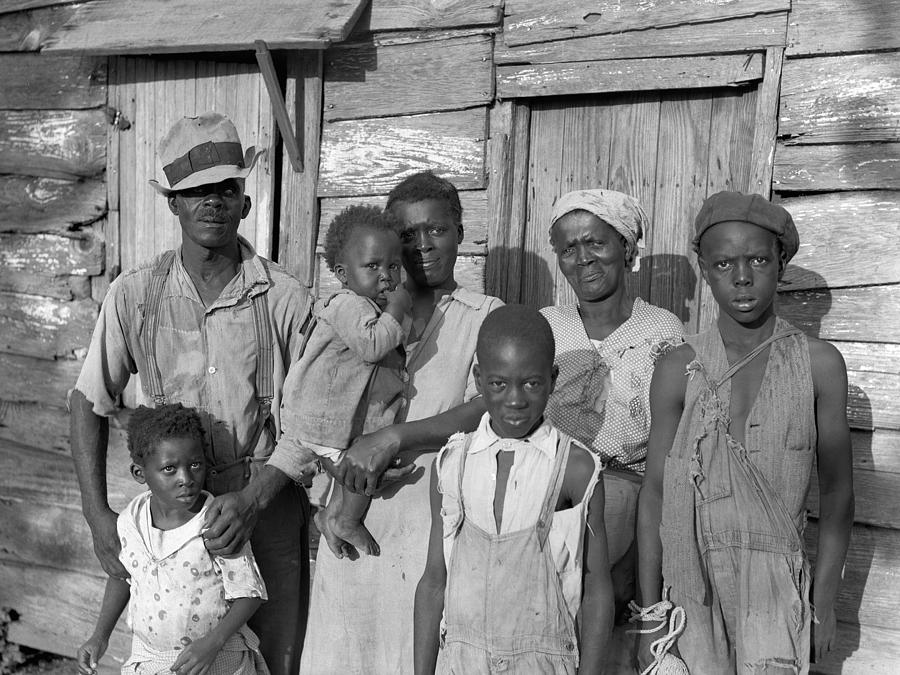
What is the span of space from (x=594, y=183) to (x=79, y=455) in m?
2.27

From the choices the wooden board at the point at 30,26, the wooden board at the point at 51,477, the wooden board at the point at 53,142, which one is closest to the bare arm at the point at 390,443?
the wooden board at the point at 51,477

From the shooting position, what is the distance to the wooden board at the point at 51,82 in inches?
187

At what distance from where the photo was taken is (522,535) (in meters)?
2.35

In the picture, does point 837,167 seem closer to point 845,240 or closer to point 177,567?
point 845,240

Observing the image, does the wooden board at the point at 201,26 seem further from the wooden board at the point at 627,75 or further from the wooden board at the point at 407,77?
the wooden board at the point at 627,75

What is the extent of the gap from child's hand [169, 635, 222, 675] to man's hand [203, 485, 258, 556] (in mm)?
298

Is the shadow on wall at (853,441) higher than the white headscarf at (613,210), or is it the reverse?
the white headscarf at (613,210)

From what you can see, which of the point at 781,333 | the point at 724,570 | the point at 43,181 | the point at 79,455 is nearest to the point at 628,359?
the point at 781,333

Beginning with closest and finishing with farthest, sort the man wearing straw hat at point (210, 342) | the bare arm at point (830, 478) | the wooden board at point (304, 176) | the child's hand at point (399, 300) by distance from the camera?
the bare arm at point (830, 478) → the child's hand at point (399, 300) → the man wearing straw hat at point (210, 342) → the wooden board at point (304, 176)

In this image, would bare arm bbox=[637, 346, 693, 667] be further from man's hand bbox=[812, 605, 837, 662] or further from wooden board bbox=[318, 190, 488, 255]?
wooden board bbox=[318, 190, 488, 255]

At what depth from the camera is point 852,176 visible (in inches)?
131

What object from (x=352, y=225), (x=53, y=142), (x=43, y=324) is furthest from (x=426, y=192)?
(x=43, y=324)

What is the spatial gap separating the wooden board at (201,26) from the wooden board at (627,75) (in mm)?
767

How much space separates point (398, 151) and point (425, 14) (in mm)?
593
